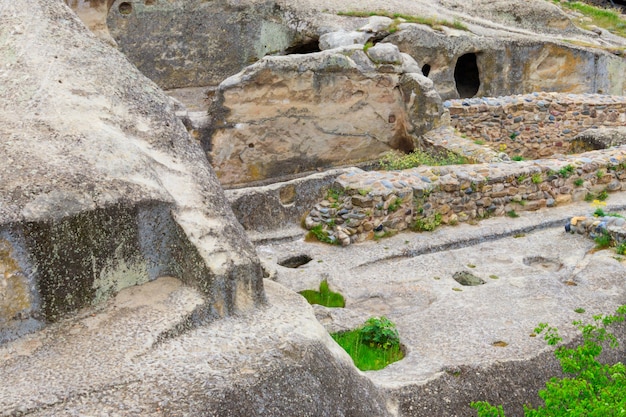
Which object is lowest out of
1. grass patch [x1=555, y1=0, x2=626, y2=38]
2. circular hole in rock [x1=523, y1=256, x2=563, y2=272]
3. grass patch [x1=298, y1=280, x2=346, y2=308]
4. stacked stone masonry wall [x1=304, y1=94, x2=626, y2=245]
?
circular hole in rock [x1=523, y1=256, x2=563, y2=272]

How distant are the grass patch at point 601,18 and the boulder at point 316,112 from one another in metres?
8.70

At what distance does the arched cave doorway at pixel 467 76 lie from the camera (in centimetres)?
1538

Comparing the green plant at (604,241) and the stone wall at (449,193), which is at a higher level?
the stone wall at (449,193)

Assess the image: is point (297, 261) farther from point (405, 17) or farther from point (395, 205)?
point (405, 17)

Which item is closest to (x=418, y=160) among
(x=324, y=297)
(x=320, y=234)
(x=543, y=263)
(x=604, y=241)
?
(x=320, y=234)

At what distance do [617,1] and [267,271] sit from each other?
66.3 feet

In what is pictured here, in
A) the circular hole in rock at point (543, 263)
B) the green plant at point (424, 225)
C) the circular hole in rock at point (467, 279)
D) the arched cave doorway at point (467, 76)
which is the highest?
the arched cave doorway at point (467, 76)

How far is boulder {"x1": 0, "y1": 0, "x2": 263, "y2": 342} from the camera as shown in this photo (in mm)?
3287

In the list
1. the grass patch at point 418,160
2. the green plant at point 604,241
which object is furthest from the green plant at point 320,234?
the green plant at point 604,241

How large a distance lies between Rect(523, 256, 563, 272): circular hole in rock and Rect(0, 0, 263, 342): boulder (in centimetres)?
404

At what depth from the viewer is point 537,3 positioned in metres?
15.4

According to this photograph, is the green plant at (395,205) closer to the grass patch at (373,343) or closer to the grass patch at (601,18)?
the grass patch at (373,343)

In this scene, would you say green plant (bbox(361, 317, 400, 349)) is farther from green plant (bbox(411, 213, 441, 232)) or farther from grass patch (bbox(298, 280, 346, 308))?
green plant (bbox(411, 213, 441, 232))

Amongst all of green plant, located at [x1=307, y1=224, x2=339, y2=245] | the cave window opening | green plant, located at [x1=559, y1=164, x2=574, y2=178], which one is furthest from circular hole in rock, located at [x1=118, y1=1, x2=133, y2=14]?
green plant, located at [x1=559, y1=164, x2=574, y2=178]
